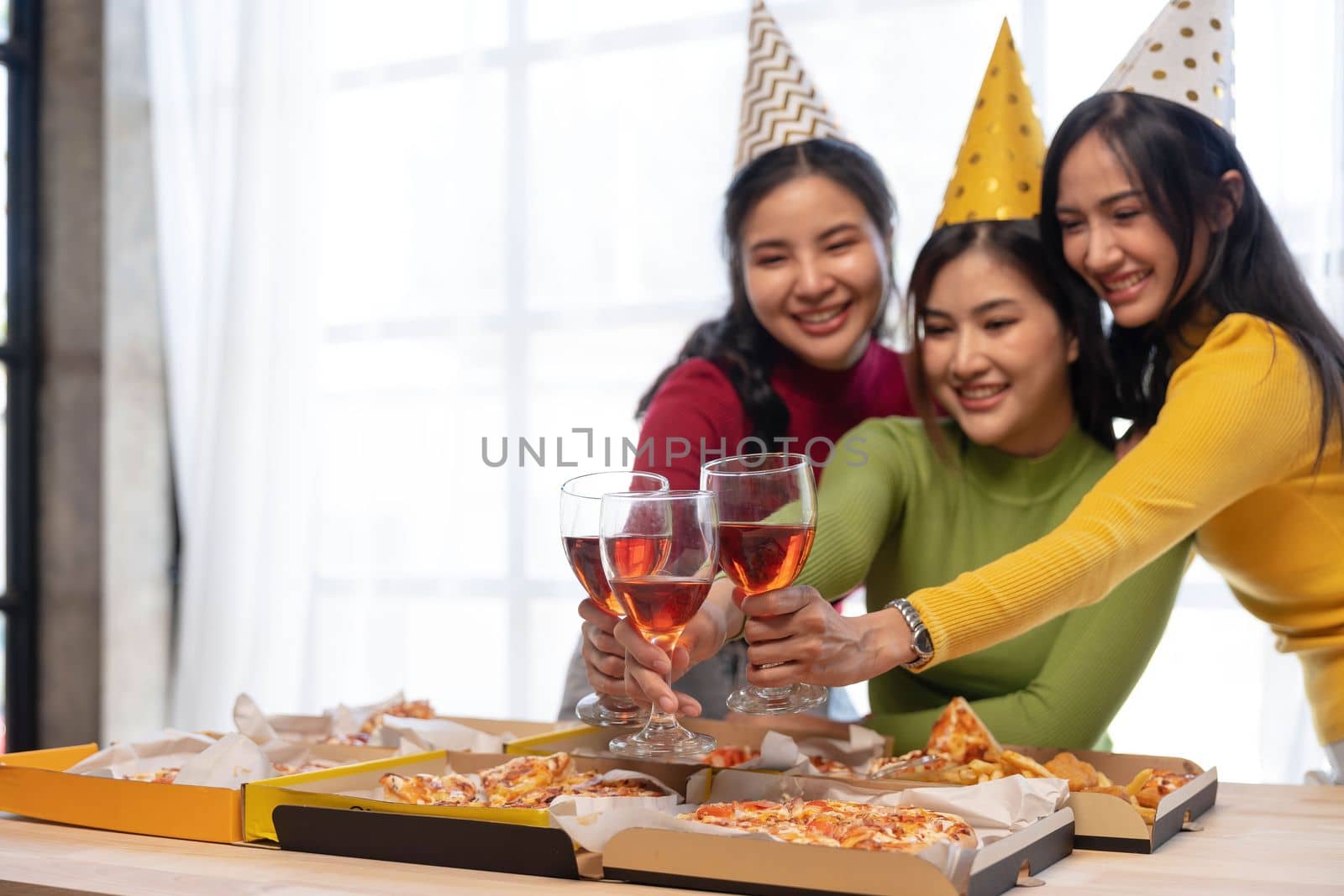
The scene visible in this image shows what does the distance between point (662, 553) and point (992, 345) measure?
2.67 feet

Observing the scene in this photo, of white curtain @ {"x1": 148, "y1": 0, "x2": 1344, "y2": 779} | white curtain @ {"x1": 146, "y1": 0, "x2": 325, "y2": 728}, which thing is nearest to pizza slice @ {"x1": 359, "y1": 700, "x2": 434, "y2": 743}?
white curtain @ {"x1": 148, "y1": 0, "x2": 1344, "y2": 779}

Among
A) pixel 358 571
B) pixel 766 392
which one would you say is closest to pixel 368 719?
pixel 766 392

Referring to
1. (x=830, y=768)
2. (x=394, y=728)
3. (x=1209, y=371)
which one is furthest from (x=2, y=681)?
(x=1209, y=371)

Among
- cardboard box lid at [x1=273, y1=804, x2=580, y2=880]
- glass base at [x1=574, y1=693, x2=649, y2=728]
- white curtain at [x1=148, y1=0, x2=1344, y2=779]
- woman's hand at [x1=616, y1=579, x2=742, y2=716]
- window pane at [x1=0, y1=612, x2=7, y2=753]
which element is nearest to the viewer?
cardboard box lid at [x1=273, y1=804, x2=580, y2=880]

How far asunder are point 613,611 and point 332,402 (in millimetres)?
2583

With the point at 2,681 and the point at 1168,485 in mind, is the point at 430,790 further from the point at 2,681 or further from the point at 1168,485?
the point at 2,681

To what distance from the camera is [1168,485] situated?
127 cm

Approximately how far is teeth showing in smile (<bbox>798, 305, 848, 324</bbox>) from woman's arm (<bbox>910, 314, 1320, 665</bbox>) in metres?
0.56

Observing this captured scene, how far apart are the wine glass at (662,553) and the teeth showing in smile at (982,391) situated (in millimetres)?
774

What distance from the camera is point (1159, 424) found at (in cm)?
134

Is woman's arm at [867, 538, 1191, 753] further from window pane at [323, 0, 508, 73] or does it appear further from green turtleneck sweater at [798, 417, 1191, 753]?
window pane at [323, 0, 508, 73]

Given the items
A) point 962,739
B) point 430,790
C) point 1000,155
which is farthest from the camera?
point 1000,155

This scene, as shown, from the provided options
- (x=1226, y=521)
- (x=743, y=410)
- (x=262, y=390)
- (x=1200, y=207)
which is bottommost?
(x=1226, y=521)

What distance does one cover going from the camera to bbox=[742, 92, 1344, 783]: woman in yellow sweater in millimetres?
1293
